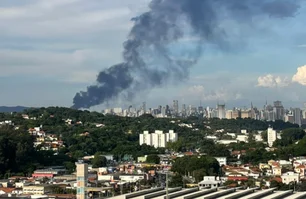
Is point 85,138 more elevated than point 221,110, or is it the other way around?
point 221,110

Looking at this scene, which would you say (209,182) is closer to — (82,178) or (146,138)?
(82,178)

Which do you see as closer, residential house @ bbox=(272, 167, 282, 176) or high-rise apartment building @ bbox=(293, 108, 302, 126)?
residential house @ bbox=(272, 167, 282, 176)

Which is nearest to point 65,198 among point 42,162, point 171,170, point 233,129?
point 171,170

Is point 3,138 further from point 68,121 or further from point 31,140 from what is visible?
point 68,121

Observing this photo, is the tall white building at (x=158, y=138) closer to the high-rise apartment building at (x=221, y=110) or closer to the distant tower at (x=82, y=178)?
the distant tower at (x=82, y=178)

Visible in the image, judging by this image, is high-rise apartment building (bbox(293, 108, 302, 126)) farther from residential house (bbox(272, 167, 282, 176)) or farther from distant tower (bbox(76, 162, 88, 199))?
distant tower (bbox(76, 162, 88, 199))

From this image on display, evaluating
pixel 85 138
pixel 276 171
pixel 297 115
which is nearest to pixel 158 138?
pixel 85 138

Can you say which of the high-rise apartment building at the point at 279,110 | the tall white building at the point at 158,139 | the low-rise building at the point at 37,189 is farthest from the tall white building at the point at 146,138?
the high-rise apartment building at the point at 279,110

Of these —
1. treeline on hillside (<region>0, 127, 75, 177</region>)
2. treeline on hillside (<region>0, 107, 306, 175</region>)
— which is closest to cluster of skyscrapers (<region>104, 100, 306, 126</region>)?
treeline on hillside (<region>0, 107, 306, 175</region>)
